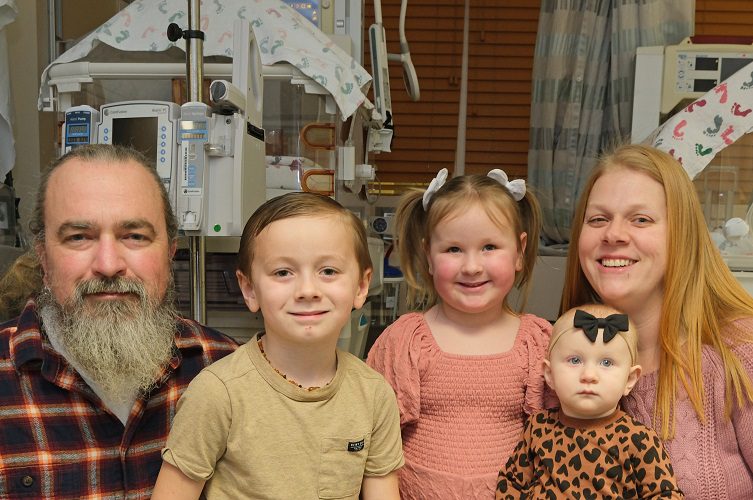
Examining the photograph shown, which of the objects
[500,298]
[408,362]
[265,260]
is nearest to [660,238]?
[500,298]

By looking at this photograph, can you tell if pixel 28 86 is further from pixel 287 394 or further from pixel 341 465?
pixel 341 465

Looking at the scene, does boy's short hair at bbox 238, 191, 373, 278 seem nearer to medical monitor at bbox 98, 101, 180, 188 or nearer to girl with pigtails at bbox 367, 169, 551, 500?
girl with pigtails at bbox 367, 169, 551, 500

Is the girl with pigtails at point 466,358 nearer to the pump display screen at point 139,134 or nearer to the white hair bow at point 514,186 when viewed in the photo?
the white hair bow at point 514,186

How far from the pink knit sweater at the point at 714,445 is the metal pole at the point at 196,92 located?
1.53m

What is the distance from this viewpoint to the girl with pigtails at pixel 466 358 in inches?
66.0

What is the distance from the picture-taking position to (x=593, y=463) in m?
1.50

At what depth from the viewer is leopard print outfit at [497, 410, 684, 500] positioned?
58.2 inches

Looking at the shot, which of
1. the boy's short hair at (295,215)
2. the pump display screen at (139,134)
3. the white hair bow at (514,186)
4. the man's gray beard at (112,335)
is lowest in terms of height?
the man's gray beard at (112,335)

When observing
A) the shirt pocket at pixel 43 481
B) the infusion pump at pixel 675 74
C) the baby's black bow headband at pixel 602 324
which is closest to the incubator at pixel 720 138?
the infusion pump at pixel 675 74

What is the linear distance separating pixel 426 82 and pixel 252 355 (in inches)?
182

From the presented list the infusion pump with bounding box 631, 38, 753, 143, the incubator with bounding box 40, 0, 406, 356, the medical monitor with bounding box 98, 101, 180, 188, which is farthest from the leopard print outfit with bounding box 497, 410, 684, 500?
the infusion pump with bounding box 631, 38, 753, 143

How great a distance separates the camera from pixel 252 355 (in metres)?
1.47

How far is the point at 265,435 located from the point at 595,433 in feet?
2.37

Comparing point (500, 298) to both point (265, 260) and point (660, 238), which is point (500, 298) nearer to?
point (660, 238)
